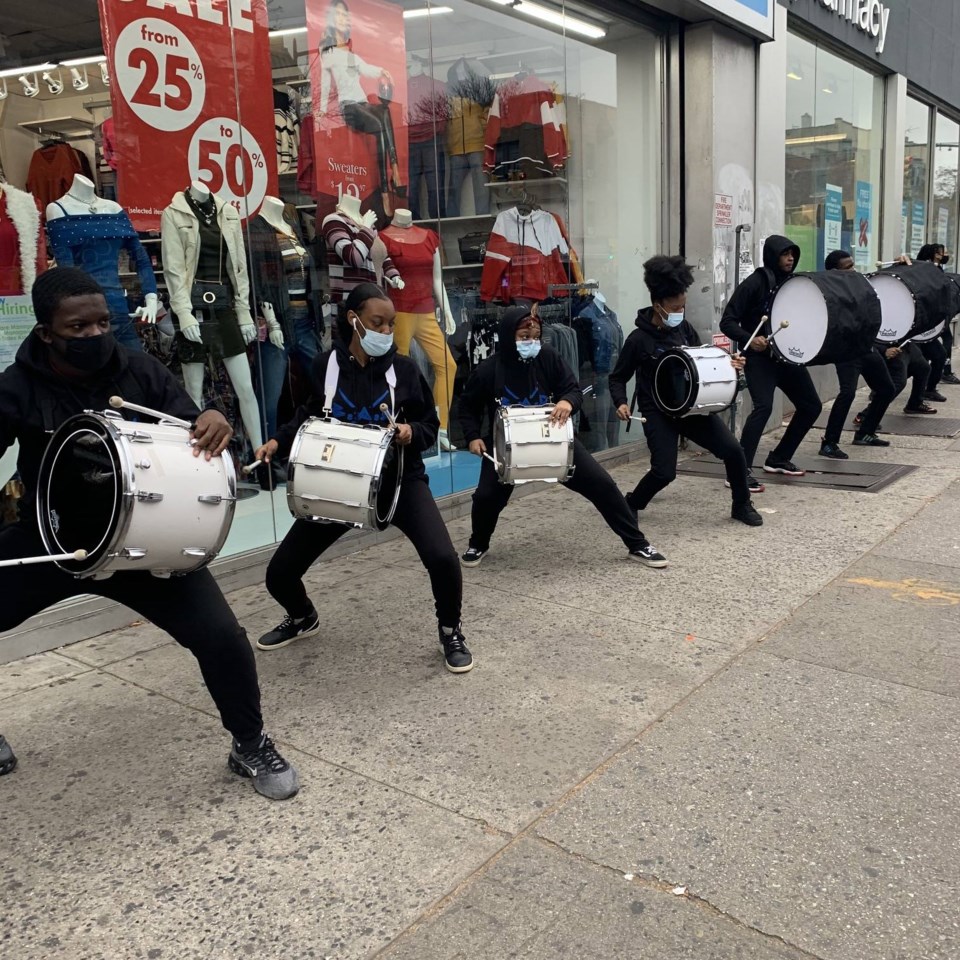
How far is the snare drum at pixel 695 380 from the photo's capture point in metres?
6.05

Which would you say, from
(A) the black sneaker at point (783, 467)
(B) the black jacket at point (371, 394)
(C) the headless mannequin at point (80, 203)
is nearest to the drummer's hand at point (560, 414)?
(B) the black jacket at point (371, 394)

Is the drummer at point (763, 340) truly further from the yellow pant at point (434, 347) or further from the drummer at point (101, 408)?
the drummer at point (101, 408)

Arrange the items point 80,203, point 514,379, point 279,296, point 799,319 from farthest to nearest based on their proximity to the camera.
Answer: point 799,319
point 279,296
point 514,379
point 80,203

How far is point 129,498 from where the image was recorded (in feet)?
9.00

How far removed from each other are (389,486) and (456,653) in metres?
0.81

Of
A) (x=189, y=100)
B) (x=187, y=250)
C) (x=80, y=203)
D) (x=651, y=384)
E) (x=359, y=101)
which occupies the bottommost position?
(x=651, y=384)

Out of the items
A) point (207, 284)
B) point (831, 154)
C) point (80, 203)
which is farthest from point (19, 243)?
point (831, 154)

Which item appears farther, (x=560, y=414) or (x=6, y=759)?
(x=560, y=414)

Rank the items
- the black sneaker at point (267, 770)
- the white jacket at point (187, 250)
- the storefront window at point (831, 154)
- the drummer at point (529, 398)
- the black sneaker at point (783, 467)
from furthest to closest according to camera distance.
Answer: the storefront window at point (831, 154), the black sneaker at point (783, 467), the drummer at point (529, 398), the white jacket at point (187, 250), the black sneaker at point (267, 770)

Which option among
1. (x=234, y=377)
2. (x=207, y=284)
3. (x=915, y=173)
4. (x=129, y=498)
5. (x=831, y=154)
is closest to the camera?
(x=129, y=498)

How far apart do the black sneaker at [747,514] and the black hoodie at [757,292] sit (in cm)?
141

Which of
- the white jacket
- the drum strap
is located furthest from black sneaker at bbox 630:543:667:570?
the white jacket

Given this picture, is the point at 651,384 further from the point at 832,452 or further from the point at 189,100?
the point at 189,100

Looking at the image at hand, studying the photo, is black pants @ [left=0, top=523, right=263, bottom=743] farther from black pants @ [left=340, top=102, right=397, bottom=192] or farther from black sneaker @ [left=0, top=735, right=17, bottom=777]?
black pants @ [left=340, top=102, right=397, bottom=192]
